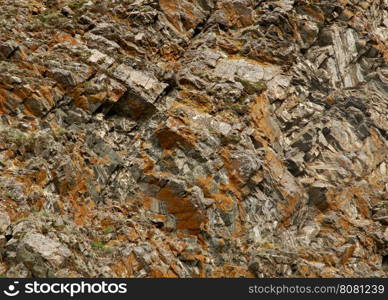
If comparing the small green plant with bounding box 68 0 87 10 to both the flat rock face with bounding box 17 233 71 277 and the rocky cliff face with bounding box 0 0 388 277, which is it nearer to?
the rocky cliff face with bounding box 0 0 388 277

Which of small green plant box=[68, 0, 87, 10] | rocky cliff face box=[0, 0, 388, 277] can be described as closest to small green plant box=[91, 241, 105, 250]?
rocky cliff face box=[0, 0, 388, 277]

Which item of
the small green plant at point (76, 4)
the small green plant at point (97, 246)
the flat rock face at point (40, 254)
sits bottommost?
the small green plant at point (97, 246)

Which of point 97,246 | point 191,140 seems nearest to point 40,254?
point 97,246

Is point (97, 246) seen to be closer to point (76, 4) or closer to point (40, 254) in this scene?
point (40, 254)

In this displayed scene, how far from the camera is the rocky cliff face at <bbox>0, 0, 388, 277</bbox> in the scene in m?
18.2

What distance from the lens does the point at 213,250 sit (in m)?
19.9

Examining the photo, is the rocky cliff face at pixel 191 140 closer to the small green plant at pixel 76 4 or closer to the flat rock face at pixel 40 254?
the flat rock face at pixel 40 254

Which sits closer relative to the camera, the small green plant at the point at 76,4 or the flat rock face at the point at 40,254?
the flat rock face at the point at 40,254

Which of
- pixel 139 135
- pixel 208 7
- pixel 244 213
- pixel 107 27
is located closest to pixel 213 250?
pixel 244 213

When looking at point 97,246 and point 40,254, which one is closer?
point 40,254

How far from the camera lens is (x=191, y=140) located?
21609 millimetres

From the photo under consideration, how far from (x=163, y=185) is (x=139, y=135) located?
2.45m

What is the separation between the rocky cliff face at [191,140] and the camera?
18.2 metres

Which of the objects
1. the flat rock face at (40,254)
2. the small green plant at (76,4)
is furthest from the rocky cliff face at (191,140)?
the small green plant at (76,4)
